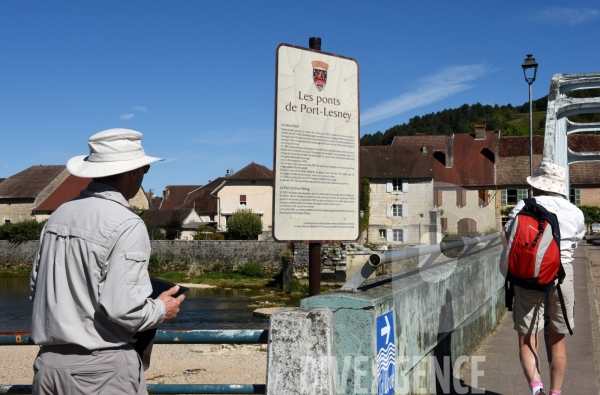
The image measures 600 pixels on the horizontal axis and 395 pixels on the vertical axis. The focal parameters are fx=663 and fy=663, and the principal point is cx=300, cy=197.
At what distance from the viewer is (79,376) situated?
2414 mm

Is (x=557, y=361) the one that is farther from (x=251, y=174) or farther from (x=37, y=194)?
(x=37, y=194)

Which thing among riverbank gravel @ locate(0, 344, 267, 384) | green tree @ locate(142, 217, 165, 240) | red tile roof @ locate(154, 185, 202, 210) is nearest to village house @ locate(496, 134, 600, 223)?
green tree @ locate(142, 217, 165, 240)

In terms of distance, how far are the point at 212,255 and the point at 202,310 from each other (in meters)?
17.6

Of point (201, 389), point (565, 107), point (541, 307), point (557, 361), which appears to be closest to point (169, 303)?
point (201, 389)

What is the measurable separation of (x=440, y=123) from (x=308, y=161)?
133m

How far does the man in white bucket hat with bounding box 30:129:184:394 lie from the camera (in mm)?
2391

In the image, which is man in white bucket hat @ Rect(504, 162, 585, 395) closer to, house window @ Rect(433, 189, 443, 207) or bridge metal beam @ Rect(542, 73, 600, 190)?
bridge metal beam @ Rect(542, 73, 600, 190)

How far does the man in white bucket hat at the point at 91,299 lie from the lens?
2.39 m

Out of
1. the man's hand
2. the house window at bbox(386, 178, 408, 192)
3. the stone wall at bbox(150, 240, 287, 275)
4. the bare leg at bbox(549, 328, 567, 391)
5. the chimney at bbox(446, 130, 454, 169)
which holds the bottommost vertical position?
the stone wall at bbox(150, 240, 287, 275)

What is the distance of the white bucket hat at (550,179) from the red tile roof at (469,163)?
166ft

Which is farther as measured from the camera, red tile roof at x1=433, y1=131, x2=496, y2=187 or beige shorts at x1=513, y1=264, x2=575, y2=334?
red tile roof at x1=433, y1=131, x2=496, y2=187

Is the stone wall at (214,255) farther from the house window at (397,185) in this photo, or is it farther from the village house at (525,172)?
A: the village house at (525,172)

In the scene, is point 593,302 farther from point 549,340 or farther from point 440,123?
point 440,123

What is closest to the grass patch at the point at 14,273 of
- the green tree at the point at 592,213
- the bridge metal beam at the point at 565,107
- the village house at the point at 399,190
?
the village house at the point at 399,190
